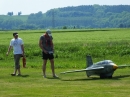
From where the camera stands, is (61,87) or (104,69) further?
(104,69)

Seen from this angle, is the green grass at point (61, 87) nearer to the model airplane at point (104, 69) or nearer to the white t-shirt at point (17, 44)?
the model airplane at point (104, 69)

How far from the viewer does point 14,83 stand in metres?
13.9

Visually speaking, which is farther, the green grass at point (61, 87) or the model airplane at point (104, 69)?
the model airplane at point (104, 69)

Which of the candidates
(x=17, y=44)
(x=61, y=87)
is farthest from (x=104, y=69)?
(x=17, y=44)

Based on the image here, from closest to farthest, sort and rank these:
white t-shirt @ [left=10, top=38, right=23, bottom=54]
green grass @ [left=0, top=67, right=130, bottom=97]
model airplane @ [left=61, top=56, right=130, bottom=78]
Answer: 1. green grass @ [left=0, top=67, right=130, bottom=97]
2. model airplane @ [left=61, top=56, right=130, bottom=78]
3. white t-shirt @ [left=10, top=38, right=23, bottom=54]

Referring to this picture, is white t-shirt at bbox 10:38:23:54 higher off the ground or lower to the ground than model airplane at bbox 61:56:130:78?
higher

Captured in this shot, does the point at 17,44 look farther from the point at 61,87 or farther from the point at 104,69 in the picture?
the point at 61,87

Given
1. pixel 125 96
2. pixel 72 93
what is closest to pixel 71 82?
pixel 72 93

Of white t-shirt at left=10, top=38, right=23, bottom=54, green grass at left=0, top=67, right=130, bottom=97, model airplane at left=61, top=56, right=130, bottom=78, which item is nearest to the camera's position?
green grass at left=0, top=67, right=130, bottom=97

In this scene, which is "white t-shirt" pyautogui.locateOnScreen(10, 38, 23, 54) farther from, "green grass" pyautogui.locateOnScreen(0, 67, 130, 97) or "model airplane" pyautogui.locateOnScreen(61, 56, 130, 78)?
"model airplane" pyautogui.locateOnScreen(61, 56, 130, 78)

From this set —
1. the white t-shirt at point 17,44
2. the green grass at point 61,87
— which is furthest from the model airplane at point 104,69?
the white t-shirt at point 17,44

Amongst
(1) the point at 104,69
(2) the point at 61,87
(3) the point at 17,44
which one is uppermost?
(3) the point at 17,44

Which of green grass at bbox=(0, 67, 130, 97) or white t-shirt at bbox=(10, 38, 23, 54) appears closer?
green grass at bbox=(0, 67, 130, 97)

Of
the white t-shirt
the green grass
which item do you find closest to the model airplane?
the green grass
